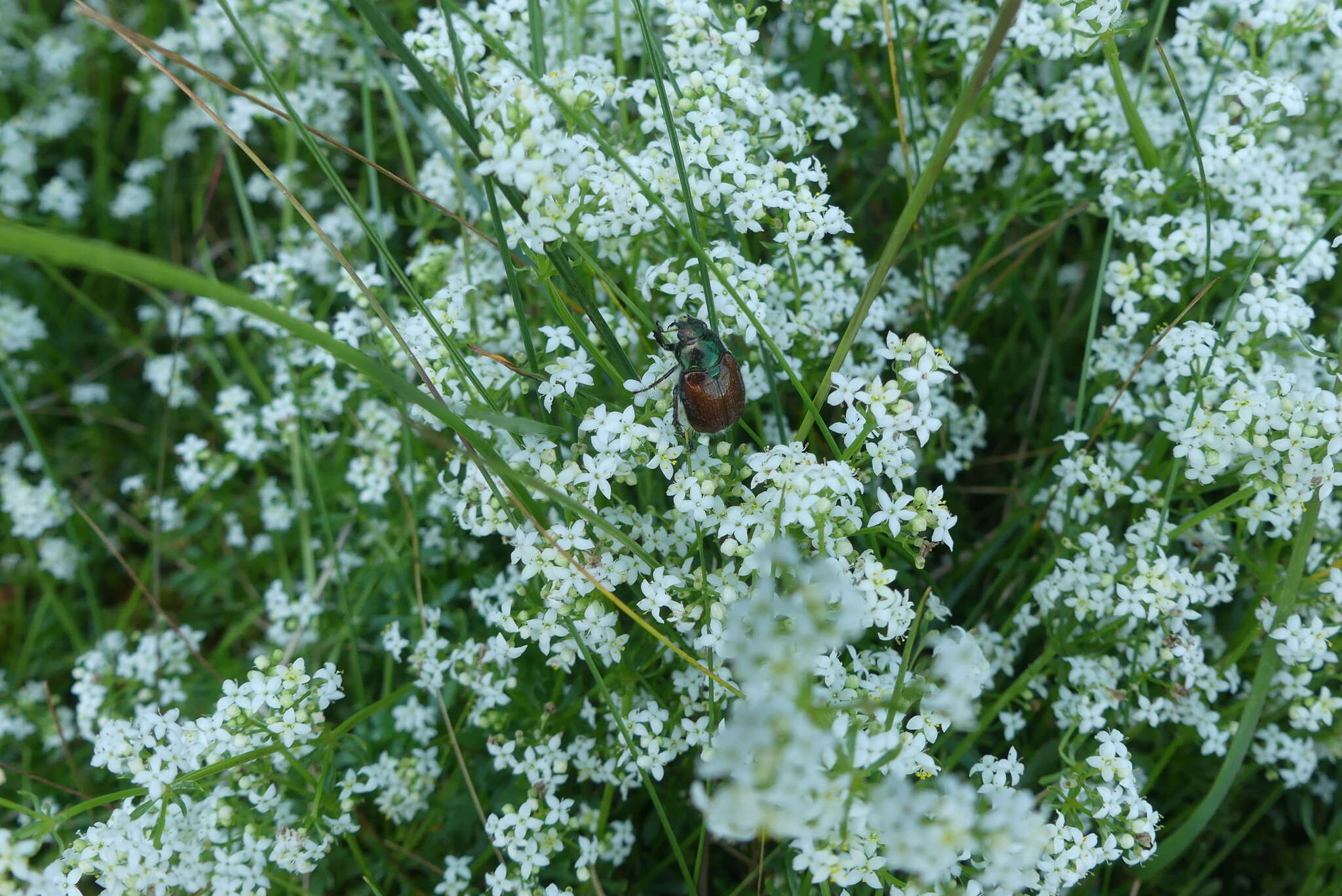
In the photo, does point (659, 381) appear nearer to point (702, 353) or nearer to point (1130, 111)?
point (702, 353)

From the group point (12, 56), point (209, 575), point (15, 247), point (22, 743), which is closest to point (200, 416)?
point (209, 575)

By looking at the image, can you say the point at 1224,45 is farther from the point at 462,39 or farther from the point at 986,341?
the point at 462,39

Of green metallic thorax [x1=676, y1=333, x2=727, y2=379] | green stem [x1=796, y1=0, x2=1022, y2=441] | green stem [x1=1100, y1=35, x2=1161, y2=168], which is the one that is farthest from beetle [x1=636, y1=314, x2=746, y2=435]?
green stem [x1=1100, y1=35, x2=1161, y2=168]

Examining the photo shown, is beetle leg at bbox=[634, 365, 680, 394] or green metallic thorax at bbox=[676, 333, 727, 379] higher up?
green metallic thorax at bbox=[676, 333, 727, 379]

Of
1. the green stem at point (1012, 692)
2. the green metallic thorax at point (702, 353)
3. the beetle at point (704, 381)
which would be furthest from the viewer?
the green stem at point (1012, 692)

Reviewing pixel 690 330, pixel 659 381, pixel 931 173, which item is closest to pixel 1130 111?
pixel 931 173

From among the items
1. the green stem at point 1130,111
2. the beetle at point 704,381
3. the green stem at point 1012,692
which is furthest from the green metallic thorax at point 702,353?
the green stem at point 1130,111

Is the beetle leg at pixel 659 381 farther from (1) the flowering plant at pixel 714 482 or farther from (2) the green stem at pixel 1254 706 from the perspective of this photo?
(2) the green stem at pixel 1254 706

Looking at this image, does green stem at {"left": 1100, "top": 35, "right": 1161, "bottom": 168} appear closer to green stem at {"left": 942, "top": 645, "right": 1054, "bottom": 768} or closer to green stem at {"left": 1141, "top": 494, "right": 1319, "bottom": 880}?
green stem at {"left": 1141, "top": 494, "right": 1319, "bottom": 880}
